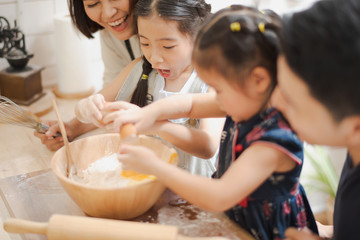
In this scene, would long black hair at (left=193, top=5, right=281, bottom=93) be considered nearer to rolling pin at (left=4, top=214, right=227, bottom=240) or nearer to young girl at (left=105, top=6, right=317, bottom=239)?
young girl at (left=105, top=6, right=317, bottom=239)

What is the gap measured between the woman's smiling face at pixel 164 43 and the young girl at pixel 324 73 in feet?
1.63

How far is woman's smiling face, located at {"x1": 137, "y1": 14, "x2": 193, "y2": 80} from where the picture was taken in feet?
3.82

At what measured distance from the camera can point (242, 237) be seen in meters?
0.85

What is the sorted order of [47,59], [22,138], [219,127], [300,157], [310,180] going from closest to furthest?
[300,157]
[219,127]
[22,138]
[47,59]
[310,180]

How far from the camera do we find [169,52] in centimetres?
119

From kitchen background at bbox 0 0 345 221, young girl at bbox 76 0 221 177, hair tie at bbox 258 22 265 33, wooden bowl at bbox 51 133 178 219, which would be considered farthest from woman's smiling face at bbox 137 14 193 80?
kitchen background at bbox 0 0 345 221

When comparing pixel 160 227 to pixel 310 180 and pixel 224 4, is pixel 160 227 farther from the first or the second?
pixel 310 180

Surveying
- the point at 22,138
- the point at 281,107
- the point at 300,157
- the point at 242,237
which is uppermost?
the point at 281,107

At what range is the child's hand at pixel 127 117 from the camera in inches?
37.1

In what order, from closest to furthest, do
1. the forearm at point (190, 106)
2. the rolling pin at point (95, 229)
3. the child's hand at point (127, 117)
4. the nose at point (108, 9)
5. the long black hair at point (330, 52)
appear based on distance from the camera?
the long black hair at point (330, 52), the rolling pin at point (95, 229), the child's hand at point (127, 117), the forearm at point (190, 106), the nose at point (108, 9)

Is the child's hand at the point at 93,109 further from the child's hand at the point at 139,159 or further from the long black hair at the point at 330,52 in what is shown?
the long black hair at the point at 330,52

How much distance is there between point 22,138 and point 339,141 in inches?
46.9

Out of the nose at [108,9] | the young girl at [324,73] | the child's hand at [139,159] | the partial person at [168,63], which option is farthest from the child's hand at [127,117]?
the nose at [108,9]

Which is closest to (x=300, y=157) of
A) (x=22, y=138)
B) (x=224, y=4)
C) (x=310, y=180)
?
(x=22, y=138)
